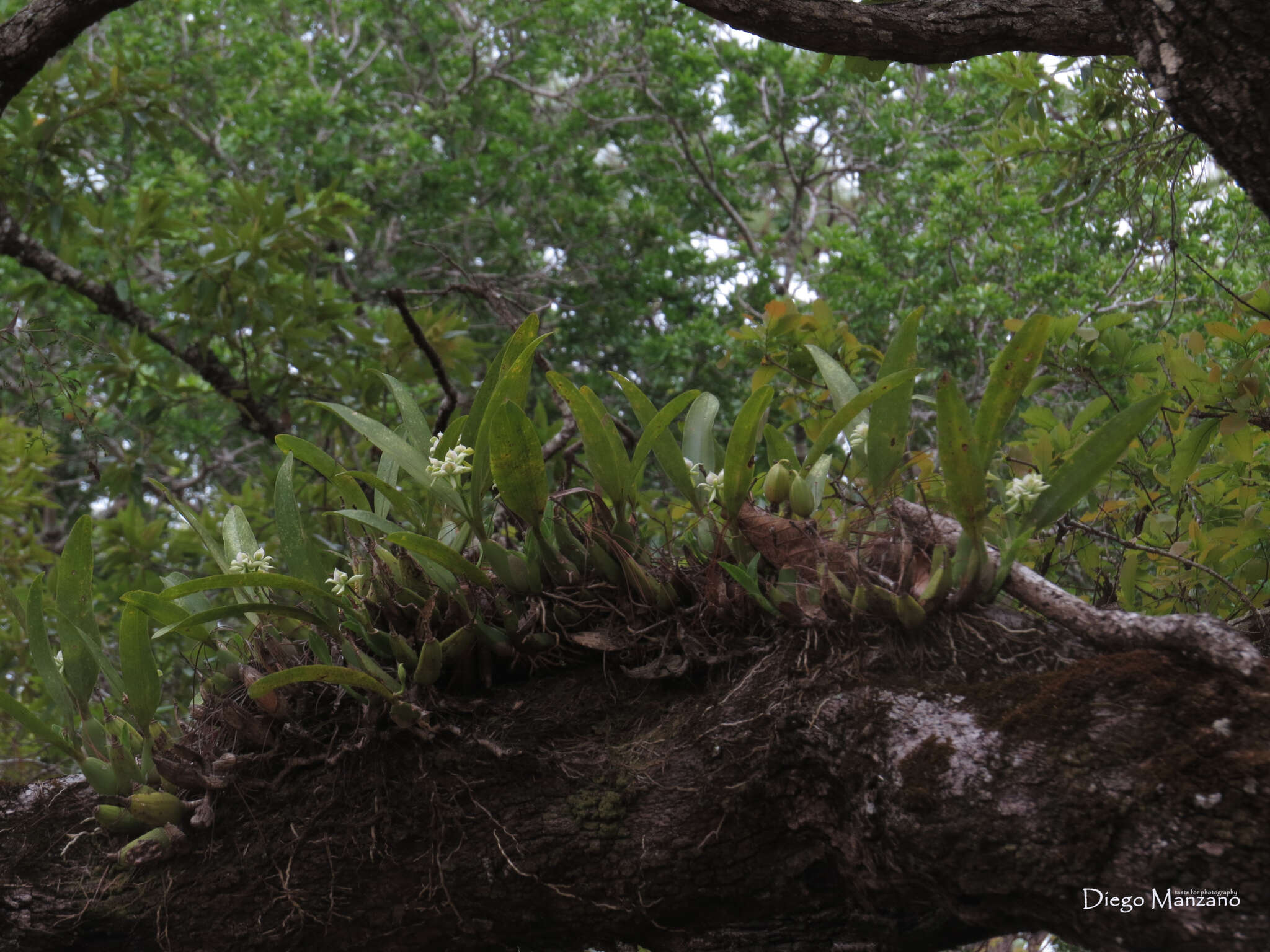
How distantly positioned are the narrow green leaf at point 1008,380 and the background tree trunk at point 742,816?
8.6 inches

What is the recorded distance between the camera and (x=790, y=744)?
1116mm

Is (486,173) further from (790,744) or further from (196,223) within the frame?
(790,744)

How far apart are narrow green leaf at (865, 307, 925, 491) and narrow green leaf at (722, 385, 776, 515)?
154 millimetres

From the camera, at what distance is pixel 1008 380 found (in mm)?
1141

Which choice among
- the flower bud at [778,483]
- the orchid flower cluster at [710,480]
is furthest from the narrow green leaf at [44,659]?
the flower bud at [778,483]

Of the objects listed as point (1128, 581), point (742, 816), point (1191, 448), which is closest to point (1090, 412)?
point (1191, 448)

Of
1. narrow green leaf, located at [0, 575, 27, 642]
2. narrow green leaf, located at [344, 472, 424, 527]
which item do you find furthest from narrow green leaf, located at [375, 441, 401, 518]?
narrow green leaf, located at [0, 575, 27, 642]

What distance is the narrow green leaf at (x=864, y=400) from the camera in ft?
4.01

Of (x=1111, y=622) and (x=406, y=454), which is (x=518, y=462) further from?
(x=1111, y=622)

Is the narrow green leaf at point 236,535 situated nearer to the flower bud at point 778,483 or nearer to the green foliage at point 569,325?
the green foliage at point 569,325

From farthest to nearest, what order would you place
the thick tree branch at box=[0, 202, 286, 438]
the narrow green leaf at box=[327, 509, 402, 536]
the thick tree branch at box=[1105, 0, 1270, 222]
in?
the thick tree branch at box=[0, 202, 286, 438], the narrow green leaf at box=[327, 509, 402, 536], the thick tree branch at box=[1105, 0, 1270, 222]

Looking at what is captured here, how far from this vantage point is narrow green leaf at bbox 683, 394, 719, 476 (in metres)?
1.53

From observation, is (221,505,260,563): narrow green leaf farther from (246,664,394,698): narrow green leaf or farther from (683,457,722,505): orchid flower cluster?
(683,457,722,505): orchid flower cluster

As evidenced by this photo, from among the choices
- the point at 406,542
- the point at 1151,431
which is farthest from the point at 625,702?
the point at 1151,431
